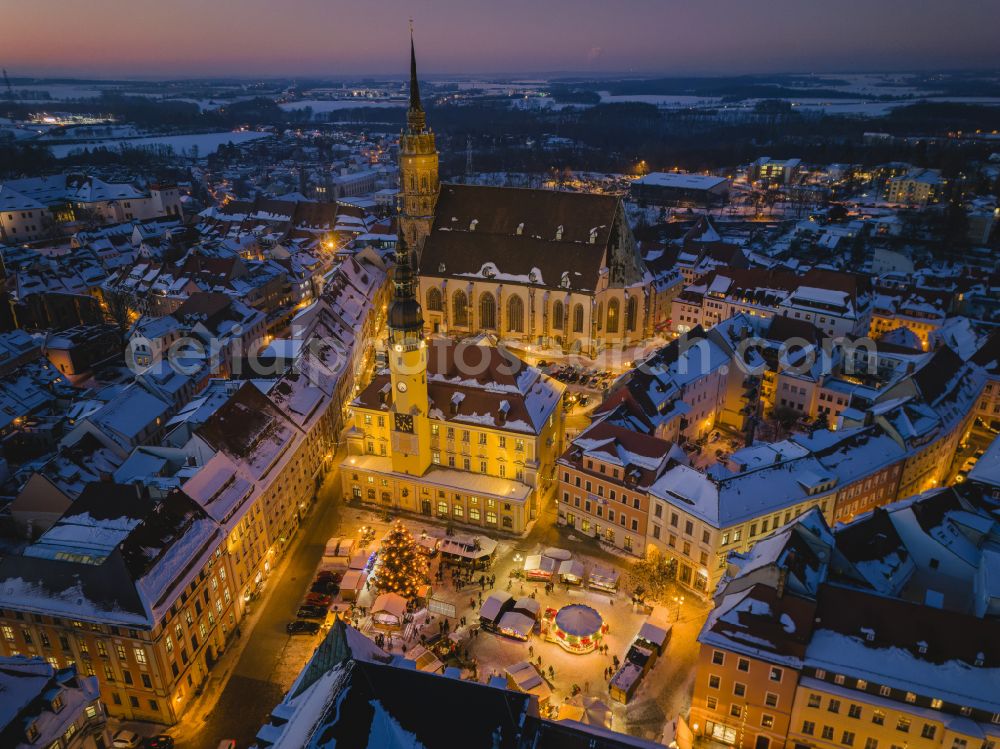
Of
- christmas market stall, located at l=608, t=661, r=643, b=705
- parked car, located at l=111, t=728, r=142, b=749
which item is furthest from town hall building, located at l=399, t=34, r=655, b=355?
parked car, located at l=111, t=728, r=142, b=749

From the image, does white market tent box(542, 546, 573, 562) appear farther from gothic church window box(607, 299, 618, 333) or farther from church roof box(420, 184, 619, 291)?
gothic church window box(607, 299, 618, 333)

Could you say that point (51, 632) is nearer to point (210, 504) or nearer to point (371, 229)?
point (210, 504)

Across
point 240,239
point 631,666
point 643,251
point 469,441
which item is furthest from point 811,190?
point 631,666

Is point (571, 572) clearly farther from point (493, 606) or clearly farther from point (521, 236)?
point (521, 236)

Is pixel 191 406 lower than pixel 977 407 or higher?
higher

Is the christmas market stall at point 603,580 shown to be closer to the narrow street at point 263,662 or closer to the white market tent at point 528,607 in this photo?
the white market tent at point 528,607

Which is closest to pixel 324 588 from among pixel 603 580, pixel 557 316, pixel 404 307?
→ pixel 603 580
